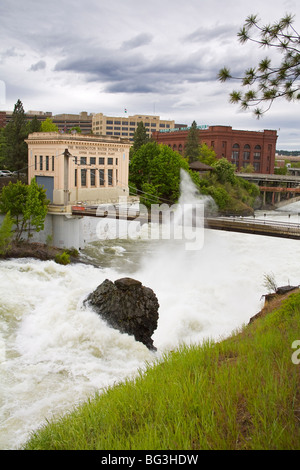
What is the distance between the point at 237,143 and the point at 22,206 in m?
58.9

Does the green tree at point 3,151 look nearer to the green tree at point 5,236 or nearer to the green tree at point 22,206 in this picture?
the green tree at point 22,206

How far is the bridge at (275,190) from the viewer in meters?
68.7

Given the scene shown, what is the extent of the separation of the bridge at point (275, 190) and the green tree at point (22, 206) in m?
47.8

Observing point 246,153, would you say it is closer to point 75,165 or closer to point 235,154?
point 235,154

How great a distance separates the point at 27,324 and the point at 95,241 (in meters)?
18.0

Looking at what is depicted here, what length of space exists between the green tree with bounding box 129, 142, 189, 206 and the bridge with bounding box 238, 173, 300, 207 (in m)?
25.8

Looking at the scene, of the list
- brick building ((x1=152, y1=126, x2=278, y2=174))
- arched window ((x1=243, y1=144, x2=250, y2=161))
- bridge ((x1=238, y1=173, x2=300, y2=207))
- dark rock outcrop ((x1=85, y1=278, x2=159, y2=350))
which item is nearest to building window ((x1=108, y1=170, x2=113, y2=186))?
dark rock outcrop ((x1=85, y1=278, x2=159, y2=350))

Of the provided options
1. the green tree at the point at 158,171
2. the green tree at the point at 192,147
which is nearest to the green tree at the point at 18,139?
the green tree at the point at 158,171

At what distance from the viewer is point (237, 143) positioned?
3034 inches

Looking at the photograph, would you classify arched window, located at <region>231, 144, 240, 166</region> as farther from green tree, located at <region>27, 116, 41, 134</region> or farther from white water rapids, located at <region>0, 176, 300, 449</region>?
white water rapids, located at <region>0, 176, 300, 449</region>

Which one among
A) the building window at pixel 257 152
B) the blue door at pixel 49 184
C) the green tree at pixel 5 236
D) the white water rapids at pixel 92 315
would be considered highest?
the building window at pixel 257 152
